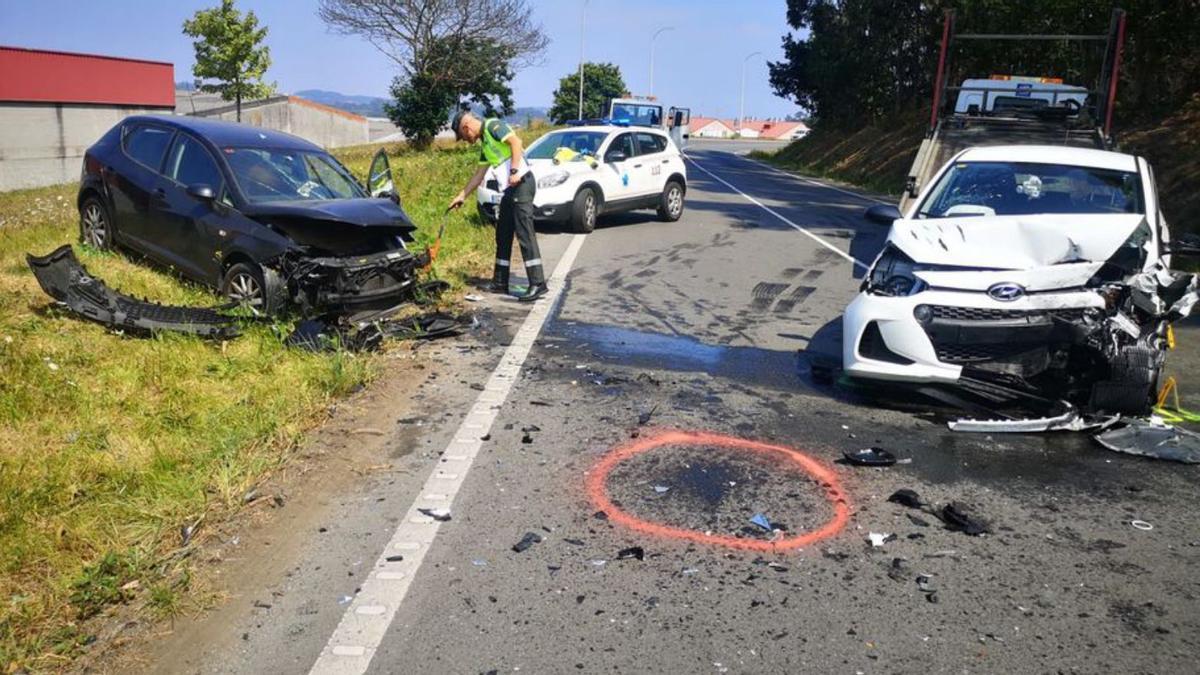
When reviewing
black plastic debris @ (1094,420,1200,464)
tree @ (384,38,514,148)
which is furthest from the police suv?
tree @ (384,38,514,148)

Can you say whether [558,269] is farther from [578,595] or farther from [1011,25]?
[1011,25]

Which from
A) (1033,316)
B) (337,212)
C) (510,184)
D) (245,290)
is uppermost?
(510,184)

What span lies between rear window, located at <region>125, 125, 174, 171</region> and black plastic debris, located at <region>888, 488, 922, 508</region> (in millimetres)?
7215

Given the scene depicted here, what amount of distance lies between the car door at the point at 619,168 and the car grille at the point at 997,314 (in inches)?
385

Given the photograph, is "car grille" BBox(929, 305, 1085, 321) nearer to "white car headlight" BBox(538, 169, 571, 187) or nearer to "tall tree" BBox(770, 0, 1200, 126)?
"white car headlight" BBox(538, 169, 571, 187)

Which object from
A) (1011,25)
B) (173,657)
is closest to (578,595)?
(173,657)

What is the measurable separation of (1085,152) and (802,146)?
43678mm

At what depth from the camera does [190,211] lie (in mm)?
7836

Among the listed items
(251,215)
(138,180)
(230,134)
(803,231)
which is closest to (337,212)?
(251,215)

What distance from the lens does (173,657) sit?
3.08 metres

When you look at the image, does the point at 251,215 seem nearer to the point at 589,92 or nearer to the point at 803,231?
the point at 803,231

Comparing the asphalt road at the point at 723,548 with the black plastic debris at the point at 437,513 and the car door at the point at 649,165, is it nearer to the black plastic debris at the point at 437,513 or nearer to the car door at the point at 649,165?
the black plastic debris at the point at 437,513

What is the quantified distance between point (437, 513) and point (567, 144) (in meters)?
11.9

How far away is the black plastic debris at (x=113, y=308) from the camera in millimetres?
6691
